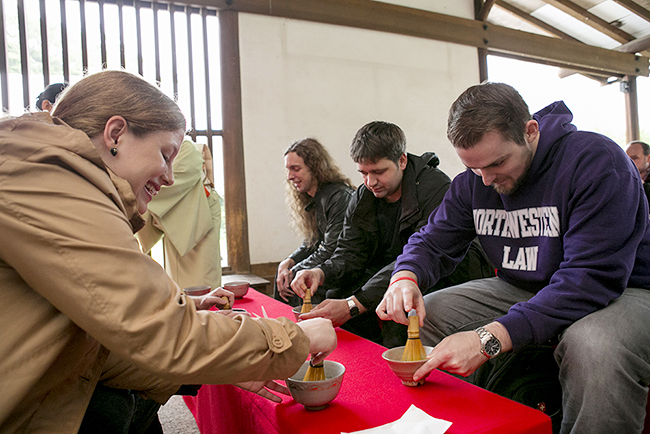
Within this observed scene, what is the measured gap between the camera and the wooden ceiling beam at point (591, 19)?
254 inches

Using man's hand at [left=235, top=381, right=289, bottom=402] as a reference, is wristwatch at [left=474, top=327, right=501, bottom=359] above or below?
above

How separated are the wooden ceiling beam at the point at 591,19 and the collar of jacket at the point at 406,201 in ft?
18.0

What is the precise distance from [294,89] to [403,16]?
73.6 inches

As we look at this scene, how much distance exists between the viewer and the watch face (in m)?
1.19

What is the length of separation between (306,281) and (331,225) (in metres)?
0.71

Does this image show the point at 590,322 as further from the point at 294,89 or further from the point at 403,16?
the point at 403,16

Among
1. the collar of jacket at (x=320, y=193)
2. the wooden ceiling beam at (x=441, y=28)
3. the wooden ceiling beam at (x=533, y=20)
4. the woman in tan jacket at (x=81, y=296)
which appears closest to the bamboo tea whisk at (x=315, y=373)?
the woman in tan jacket at (x=81, y=296)

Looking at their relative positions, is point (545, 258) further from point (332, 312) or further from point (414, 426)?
point (414, 426)

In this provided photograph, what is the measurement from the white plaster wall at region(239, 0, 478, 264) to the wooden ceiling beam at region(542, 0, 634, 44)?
1.62 metres

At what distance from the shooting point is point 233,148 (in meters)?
4.62

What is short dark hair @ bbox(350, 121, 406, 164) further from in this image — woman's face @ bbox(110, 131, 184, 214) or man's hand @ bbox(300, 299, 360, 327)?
woman's face @ bbox(110, 131, 184, 214)

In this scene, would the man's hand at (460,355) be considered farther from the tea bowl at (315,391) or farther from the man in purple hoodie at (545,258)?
the tea bowl at (315,391)

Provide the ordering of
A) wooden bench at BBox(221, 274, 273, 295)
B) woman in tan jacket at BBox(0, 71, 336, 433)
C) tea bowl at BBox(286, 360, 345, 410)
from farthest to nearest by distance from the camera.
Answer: wooden bench at BBox(221, 274, 273, 295) → tea bowl at BBox(286, 360, 345, 410) → woman in tan jacket at BBox(0, 71, 336, 433)

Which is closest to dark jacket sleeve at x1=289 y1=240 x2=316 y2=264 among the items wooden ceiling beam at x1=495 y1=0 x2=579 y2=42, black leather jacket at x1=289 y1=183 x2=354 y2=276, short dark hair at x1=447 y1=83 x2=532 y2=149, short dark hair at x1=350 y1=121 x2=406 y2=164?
black leather jacket at x1=289 y1=183 x2=354 y2=276
